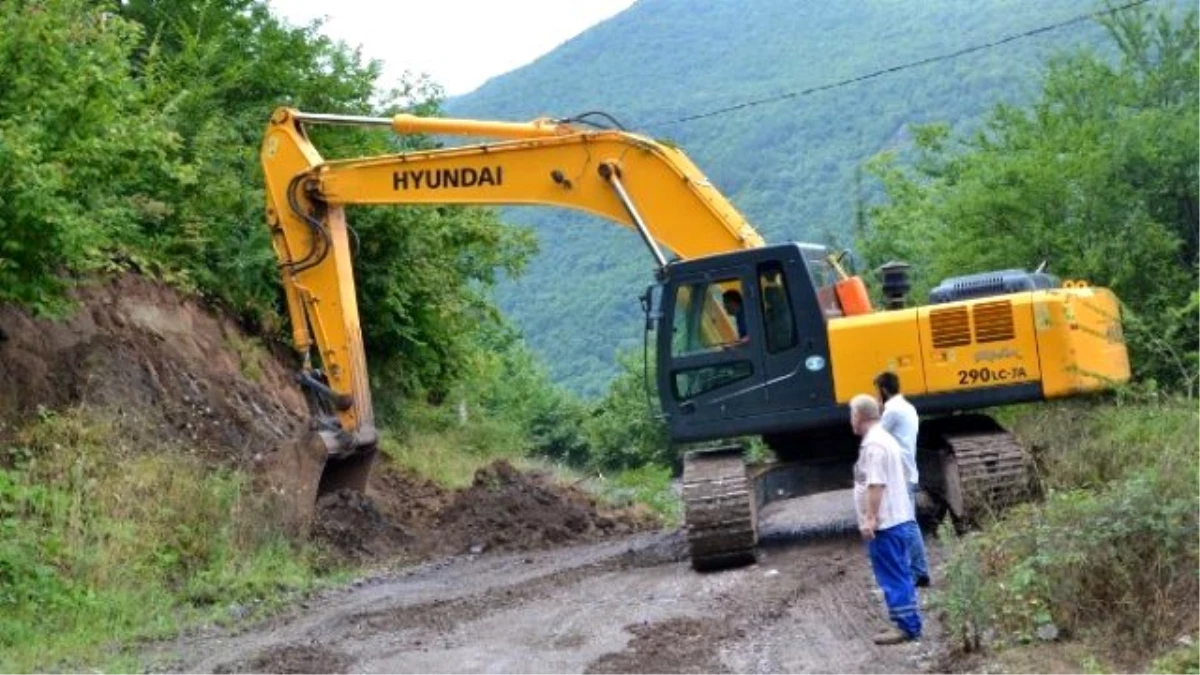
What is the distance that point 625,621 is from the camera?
39.5 feet

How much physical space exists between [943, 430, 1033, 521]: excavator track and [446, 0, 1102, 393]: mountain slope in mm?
39264

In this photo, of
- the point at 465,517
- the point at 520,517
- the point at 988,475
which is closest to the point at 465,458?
the point at 465,517

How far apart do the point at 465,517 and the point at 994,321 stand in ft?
23.1

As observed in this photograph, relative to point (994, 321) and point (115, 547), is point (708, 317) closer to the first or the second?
point (994, 321)

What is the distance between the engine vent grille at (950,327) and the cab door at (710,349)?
1513 mm

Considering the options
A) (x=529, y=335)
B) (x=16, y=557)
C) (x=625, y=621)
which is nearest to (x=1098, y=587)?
(x=625, y=621)

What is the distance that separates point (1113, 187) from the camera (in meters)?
21.3

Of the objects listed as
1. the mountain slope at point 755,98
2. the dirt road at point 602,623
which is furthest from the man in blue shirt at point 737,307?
the mountain slope at point 755,98

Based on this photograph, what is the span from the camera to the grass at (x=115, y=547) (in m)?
13.0

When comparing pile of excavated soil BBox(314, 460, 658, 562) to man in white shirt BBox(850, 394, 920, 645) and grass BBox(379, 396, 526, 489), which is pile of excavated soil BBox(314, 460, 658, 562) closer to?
grass BBox(379, 396, 526, 489)

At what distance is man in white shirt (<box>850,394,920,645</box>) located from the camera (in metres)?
10.5

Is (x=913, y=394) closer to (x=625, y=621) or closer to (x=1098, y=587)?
(x=625, y=621)

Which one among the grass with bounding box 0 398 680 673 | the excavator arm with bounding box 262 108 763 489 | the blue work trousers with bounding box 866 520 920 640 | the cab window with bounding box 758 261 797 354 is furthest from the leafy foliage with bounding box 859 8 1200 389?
the grass with bounding box 0 398 680 673

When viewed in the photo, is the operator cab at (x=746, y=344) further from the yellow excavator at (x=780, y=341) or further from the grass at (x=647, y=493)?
the grass at (x=647, y=493)
